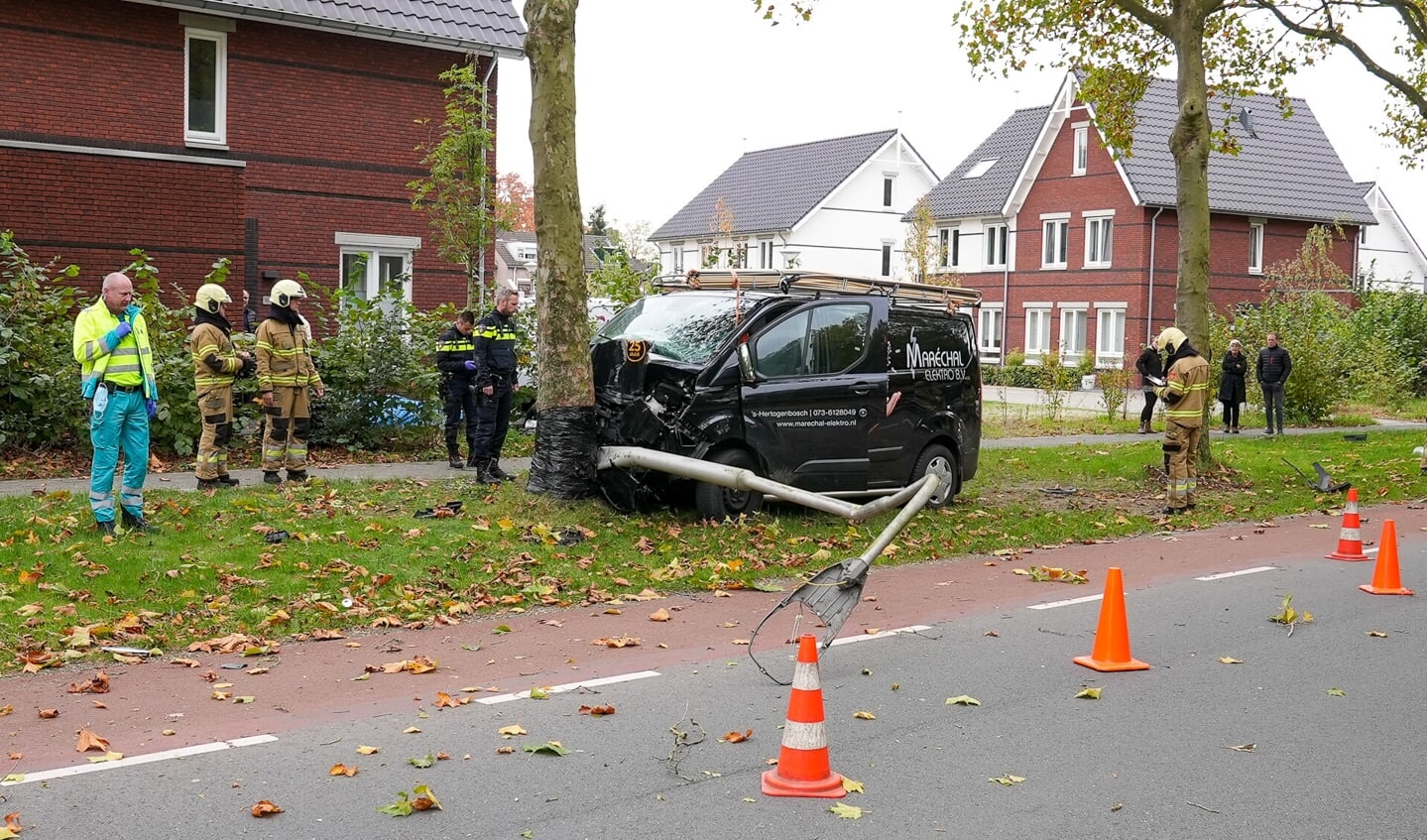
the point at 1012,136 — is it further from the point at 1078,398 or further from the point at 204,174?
the point at 204,174

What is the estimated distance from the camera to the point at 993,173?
51812 mm

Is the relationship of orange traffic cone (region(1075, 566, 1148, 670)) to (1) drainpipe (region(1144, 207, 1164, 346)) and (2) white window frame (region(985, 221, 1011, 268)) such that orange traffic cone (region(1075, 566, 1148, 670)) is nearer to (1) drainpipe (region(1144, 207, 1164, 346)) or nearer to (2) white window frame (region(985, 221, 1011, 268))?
(1) drainpipe (region(1144, 207, 1164, 346))

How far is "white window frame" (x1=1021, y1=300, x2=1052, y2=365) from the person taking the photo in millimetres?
48750

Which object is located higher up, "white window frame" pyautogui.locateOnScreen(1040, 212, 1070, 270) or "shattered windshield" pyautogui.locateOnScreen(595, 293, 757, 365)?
"white window frame" pyautogui.locateOnScreen(1040, 212, 1070, 270)

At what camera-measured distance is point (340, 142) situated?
74.2ft

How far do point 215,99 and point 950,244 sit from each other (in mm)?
36280

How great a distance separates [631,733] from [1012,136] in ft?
162

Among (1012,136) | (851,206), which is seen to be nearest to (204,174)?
(1012,136)

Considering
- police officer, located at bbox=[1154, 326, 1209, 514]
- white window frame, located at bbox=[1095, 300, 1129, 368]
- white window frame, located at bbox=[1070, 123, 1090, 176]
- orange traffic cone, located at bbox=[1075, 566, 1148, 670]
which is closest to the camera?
orange traffic cone, located at bbox=[1075, 566, 1148, 670]

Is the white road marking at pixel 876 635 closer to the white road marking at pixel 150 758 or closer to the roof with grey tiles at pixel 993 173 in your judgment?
the white road marking at pixel 150 758

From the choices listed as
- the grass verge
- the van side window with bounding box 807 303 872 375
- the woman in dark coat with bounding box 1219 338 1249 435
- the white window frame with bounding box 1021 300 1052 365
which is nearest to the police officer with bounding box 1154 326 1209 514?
the grass verge

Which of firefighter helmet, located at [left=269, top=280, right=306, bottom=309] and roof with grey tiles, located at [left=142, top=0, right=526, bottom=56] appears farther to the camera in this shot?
roof with grey tiles, located at [left=142, top=0, right=526, bottom=56]

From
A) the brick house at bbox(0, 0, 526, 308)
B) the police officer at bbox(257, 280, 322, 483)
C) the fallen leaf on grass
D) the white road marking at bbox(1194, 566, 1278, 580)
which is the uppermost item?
the brick house at bbox(0, 0, 526, 308)

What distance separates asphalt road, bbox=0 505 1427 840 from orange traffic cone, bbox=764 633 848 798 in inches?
3.6
